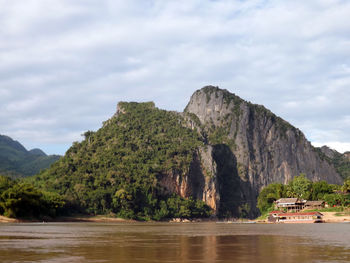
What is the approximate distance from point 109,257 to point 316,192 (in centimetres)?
12786

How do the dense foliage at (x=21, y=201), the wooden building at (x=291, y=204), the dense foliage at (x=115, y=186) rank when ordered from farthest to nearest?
the dense foliage at (x=115, y=186)
the wooden building at (x=291, y=204)
the dense foliage at (x=21, y=201)

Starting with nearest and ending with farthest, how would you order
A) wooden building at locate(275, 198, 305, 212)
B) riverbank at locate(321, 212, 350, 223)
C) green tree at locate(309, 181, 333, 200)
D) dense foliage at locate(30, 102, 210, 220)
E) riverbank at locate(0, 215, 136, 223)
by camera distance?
1. riverbank at locate(0, 215, 136, 223)
2. riverbank at locate(321, 212, 350, 223)
3. wooden building at locate(275, 198, 305, 212)
4. green tree at locate(309, 181, 333, 200)
5. dense foliage at locate(30, 102, 210, 220)

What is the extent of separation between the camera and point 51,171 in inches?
6954

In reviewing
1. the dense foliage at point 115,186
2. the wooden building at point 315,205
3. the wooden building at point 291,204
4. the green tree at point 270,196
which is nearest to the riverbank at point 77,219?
the dense foliage at point 115,186

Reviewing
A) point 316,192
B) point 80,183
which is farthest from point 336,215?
point 80,183

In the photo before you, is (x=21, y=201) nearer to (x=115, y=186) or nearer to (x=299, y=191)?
(x=115, y=186)

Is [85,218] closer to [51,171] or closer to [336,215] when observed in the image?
[51,171]

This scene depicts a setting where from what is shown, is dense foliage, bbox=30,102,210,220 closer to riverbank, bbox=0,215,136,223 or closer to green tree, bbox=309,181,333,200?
riverbank, bbox=0,215,136,223

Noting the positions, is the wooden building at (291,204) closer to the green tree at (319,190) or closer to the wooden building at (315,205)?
the wooden building at (315,205)

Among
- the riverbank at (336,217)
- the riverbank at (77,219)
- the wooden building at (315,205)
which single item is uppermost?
the wooden building at (315,205)

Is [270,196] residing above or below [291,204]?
above

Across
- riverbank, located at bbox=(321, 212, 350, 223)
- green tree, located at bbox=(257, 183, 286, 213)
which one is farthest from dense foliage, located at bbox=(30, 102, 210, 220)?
riverbank, located at bbox=(321, 212, 350, 223)

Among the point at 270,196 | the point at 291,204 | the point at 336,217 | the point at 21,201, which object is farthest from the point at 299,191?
the point at 21,201

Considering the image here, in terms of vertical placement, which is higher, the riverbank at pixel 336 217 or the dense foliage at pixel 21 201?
the dense foliage at pixel 21 201
